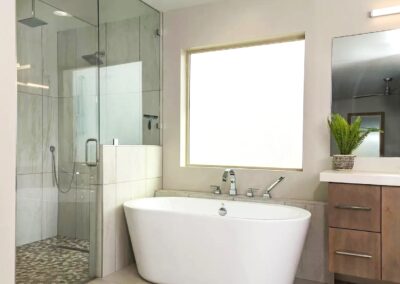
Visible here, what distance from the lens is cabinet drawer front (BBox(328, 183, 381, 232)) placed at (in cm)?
216

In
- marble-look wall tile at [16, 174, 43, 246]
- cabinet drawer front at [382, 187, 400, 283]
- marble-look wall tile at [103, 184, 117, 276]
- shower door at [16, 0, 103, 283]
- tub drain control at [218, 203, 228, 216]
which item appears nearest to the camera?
cabinet drawer front at [382, 187, 400, 283]

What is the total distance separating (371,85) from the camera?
8.62 feet

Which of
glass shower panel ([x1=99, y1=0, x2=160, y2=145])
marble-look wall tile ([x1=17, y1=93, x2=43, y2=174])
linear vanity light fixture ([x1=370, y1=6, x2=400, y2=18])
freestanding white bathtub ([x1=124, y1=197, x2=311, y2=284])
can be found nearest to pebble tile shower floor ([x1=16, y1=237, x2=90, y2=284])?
freestanding white bathtub ([x1=124, y1=197, x2=311, y2=284])

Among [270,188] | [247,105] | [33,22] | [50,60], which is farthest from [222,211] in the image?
[33,22]

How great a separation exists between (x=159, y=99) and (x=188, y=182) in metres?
0.93

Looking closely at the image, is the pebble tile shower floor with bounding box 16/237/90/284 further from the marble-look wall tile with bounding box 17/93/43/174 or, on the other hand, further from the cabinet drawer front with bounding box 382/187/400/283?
the cabinet drawer front with bounding box 382/187/400/283

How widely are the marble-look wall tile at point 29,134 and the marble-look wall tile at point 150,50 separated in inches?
44.0

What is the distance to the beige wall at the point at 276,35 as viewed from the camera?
272 centimetres

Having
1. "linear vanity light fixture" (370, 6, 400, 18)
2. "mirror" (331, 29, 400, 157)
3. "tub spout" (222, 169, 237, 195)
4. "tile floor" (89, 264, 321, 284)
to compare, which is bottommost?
"tile floor" (89, 264, 321, 284)

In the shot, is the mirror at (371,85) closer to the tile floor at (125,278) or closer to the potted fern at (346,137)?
the potted fern at (346,137)

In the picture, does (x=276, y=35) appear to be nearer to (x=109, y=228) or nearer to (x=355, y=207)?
(x=355, y=207)

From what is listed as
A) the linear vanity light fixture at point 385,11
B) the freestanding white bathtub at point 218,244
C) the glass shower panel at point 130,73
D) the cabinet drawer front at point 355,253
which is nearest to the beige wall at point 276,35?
the linear vanity light fixture at point 385,11

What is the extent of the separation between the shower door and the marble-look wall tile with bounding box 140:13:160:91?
0.55 meters

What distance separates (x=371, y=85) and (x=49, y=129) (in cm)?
259
